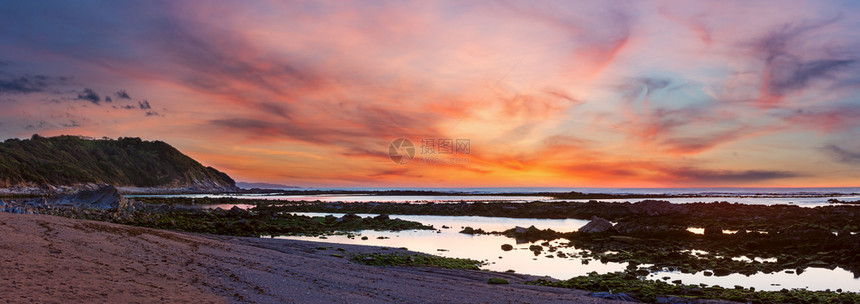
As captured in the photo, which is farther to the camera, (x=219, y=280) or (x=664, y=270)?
(x=664, y=270)

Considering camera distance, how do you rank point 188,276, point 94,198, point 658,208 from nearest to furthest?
point 188,276 < point 658,208 < point 94,198

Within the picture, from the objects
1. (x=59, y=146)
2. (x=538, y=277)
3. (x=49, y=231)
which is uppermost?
(x=59, y=146)

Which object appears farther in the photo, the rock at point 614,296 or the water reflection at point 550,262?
the water reflection at point 550,262

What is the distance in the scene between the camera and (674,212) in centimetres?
4462

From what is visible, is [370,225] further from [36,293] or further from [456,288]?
[36,293]

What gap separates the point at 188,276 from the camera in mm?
12984

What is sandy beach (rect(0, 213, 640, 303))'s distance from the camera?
10352 millimetres

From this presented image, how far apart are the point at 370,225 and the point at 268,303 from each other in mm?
29019

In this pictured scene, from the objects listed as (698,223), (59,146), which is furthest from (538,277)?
(59,146)

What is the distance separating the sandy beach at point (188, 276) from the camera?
408 inches

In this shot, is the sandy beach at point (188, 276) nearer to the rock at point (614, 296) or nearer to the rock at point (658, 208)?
the rock at point (614, 296)

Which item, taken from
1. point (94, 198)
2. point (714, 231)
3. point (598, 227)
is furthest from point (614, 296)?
point (94, 198)

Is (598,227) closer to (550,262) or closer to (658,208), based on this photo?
(550,262)

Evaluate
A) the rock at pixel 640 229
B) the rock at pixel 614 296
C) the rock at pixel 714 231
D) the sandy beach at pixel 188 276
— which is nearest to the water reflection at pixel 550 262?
the sandy beach at pixel 188 276
